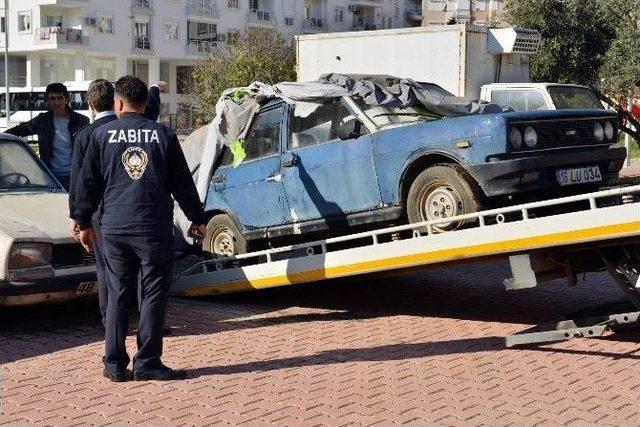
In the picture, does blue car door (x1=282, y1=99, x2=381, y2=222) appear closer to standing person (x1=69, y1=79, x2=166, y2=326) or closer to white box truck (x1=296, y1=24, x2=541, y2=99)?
standing person (x1=69, y1=79, x2=166, y2=326)

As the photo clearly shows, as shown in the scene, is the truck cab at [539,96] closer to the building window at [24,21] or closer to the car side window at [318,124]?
the car side window at [318,124]

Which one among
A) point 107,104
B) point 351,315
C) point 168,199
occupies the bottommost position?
point 351,315

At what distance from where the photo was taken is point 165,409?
242 inches

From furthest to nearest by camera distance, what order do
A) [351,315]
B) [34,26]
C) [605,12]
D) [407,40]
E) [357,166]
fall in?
[34,26]
[605,12]
[407,40]
[351,315]
[357,166]

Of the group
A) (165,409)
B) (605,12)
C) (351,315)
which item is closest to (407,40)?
(351,315)

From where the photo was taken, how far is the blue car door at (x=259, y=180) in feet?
30.2

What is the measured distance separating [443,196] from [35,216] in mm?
3513

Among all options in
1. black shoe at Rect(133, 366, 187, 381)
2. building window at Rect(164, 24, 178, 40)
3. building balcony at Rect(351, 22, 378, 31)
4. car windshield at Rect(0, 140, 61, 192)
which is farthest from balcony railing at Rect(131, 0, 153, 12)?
black shoe at Rect(133, 366, 187, 381)

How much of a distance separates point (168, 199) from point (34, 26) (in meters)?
61.0

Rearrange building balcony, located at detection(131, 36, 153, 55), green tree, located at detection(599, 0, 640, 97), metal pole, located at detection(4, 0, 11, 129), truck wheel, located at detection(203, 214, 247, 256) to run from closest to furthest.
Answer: truck wheel, located at detection(203, 214, 247, 256) < green tree, located at detection(599, 0, 640, 97) < metal pole, located at detection(4, 0, 11, 129) < building balcony, located at detection(131, 36, 153, 55)

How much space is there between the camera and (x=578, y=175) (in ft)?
26.5

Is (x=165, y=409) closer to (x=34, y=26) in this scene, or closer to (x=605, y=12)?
(x=605, y=12)

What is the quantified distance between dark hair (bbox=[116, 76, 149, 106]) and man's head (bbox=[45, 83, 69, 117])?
3848 millimetres

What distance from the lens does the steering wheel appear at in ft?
31.0
